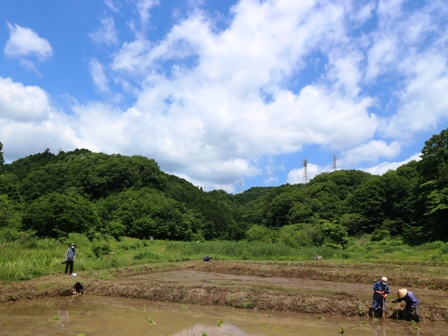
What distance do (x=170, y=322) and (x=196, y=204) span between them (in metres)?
97.5

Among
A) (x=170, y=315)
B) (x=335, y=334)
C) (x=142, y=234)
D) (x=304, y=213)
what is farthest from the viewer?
(x=304, y=213)

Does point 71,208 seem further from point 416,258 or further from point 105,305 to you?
point 416,258

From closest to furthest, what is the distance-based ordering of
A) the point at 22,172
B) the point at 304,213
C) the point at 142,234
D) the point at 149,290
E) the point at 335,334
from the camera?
the point at 335,334
the point at 149,290
the point at 142,234
the point at 304,213
the point at 22,172

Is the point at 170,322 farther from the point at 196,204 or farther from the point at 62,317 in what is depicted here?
the point at 196,204

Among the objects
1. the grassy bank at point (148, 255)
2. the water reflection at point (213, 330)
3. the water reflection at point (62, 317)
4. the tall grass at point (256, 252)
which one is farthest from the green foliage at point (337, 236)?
the water reflection at point (62, 317)

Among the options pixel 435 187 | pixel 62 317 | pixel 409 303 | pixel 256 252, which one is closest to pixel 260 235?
pixel 256 252

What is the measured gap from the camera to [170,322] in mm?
11953

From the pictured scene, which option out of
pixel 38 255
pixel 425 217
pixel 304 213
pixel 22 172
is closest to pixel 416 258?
pixel 425 217

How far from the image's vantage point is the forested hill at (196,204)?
43844 mm

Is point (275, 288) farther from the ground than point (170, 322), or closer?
farther from the ground

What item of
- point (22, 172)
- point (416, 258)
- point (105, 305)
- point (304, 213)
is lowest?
point (105, 305)

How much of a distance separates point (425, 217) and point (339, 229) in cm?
1103

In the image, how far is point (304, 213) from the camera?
286 feet

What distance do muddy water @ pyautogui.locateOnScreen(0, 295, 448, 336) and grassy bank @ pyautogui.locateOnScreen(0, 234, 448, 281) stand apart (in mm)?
7092
